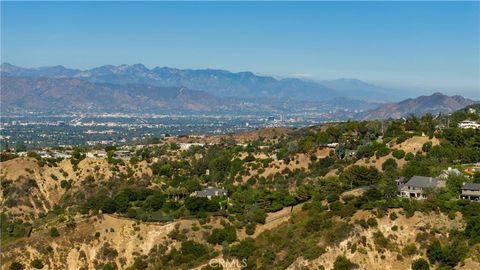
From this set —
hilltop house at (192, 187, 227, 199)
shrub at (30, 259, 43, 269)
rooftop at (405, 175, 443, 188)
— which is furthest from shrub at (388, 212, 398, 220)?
shrub at (30, 259, 43, 269)

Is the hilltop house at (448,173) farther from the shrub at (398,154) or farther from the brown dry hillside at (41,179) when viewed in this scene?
the brown dry hillside at (41,179)

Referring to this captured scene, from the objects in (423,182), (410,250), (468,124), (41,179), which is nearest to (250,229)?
(410,250)

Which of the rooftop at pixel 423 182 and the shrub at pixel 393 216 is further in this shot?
the rooftop at pixel 423 182

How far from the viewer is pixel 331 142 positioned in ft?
235

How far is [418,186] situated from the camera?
46031mm

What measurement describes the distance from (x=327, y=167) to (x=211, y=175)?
→ 1207cm

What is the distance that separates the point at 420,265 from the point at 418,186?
10.8m

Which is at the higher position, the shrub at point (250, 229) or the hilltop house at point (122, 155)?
the shrub at point (250, 229)

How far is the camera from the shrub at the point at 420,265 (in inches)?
1423

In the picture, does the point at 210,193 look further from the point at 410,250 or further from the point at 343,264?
the point at 410,250

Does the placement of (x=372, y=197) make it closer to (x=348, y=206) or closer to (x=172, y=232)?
(x=348, y=206)

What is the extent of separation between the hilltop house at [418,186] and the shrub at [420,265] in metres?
8.65

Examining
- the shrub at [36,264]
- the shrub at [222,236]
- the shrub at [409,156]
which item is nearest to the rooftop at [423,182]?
the shrub at [409,156]

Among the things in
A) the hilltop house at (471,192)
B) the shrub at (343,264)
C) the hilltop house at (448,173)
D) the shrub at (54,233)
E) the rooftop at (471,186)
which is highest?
the hilltop house at (448,173)
